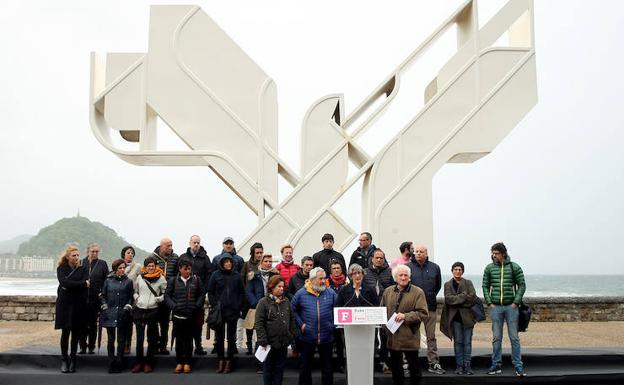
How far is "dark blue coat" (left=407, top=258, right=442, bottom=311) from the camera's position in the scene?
21.4 ft

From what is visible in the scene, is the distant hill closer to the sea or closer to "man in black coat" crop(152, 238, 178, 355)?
the sea

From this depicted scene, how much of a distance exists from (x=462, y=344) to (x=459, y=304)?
0.52 metres

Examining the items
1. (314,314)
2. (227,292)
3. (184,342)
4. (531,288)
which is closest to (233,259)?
(227,292)

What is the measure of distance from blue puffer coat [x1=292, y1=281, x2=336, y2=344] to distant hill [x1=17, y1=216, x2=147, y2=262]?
241 ft

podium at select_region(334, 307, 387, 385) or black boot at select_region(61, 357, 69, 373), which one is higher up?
podium at select_region(334, 307, 387, 385)

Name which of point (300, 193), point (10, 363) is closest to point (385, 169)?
point (300, 193)

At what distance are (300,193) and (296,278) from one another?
2178 millimetres

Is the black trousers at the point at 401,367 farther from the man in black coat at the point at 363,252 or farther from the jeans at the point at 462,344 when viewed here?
the man in black coat at the point at 363,252

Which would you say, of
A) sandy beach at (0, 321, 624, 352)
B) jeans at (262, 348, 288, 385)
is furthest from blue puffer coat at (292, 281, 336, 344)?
sandy beach at (0, 321, 624, 352)

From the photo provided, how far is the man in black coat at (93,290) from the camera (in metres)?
7.10

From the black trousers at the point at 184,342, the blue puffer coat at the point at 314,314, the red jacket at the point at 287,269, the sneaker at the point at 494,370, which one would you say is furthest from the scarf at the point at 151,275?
the sneaker at the point at 494,370

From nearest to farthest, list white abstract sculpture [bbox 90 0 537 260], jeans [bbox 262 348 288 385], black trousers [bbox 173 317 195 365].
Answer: jeans [bbox 262 348 288 385] < black trousers [bbox 173 317 195 365] < white abstract sculpture [bbox 90 0 537 260]

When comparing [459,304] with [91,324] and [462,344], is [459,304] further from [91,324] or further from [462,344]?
[91,324]

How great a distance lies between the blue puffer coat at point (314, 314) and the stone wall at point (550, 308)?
24.8 ft
